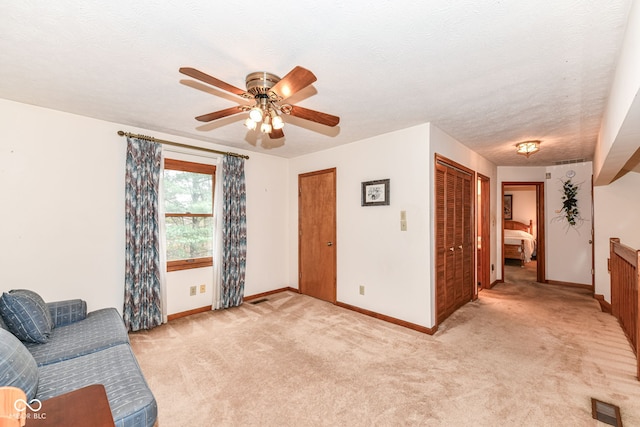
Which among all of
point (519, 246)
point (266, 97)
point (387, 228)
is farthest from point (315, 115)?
point (519, 246)

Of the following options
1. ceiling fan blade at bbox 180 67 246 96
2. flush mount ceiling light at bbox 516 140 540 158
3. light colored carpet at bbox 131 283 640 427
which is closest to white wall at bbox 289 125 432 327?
light colored carpet at bbox 131 283 640 427

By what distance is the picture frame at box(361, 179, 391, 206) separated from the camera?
3569 mm

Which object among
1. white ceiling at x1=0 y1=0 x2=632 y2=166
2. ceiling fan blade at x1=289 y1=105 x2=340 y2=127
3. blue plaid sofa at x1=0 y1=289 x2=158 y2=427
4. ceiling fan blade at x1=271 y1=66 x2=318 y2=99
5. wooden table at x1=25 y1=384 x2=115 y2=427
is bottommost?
blue plaid sofa at x1=0 y1=289 x2=158 y2=427

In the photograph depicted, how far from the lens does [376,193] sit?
369 cm

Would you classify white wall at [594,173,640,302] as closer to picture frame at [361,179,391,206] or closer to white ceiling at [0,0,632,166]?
white ceiling at [0,0,632,166]

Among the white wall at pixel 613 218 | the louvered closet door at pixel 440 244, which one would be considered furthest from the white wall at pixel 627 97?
the white wall at pixel 613 218

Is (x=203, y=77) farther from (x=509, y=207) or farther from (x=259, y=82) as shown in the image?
(x=509, y=207)

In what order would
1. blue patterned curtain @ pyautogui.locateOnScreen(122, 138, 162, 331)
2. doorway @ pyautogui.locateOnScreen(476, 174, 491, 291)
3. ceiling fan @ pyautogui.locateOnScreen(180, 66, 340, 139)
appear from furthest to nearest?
doorway @ pyautogui.locateOnScreen(476, 174, 491, 291), blue patterned curtain @ pyautogui.locateOnScreen(122, 138, 162, 331), ceiling fan @ pyautogui.locateOnScreen(180, 66, 340, 139)

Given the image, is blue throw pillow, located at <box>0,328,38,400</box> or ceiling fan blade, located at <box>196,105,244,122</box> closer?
blue throw pillow, located at <box>0,328,38,400</box>

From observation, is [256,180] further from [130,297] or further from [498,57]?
[498,57]

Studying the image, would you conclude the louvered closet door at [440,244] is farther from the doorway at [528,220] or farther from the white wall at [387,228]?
the doorway at [528,220]

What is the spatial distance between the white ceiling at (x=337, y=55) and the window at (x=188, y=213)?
909 millimetres

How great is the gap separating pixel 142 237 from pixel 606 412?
176 inches

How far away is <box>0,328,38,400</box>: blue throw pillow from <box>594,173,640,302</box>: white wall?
637 centimetres
